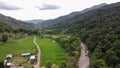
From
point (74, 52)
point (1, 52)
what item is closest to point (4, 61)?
point (1, 52)

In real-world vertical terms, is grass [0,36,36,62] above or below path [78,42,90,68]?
above

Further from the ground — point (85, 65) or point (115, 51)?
point (115, 51)

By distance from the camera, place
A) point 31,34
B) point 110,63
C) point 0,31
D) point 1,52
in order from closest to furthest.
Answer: point 110,63
point 1,52
point 0,31
point 31,34

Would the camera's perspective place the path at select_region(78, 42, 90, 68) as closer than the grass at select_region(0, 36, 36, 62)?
Yes

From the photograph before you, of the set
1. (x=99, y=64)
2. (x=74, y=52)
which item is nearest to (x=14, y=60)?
(x=74, y=52)

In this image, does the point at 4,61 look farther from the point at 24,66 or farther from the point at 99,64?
the point at 99,64

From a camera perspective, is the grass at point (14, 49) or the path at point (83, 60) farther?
the grass at point (14, 49)

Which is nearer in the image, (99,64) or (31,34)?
(99,64)

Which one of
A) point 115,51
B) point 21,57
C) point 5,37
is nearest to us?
point 115,51

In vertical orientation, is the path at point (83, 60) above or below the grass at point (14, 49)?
below

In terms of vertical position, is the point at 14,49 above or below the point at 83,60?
above

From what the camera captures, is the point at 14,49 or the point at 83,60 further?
the point at 14,49
